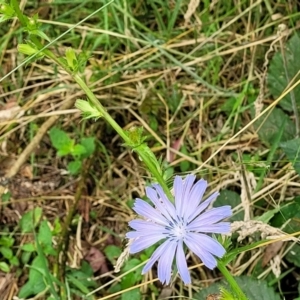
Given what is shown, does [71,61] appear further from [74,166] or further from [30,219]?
[30,219]

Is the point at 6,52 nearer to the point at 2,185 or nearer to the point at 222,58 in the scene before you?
the point at 2,185

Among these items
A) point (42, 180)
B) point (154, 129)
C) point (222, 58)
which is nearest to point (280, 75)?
point (222, 58)

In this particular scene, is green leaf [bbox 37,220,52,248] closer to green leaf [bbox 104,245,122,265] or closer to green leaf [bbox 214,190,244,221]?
green leaf [bbox 104,245,122,265]

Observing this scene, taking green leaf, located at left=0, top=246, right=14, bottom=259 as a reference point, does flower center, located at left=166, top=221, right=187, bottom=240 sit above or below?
above

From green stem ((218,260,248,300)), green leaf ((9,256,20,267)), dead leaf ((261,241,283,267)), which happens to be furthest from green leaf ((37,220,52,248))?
green stem ((218,260,248,300))

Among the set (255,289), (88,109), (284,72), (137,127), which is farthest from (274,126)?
(88,109)

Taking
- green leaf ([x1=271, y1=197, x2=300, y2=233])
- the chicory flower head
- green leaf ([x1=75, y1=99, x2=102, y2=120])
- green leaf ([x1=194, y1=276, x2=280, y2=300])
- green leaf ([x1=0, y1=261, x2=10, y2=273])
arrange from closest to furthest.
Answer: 1. the chicory flower head
2. green leaf ([x1=75, y1=99, x2=102, y2=120])
3. green leaf ([x1=194, y1=276, x2=280, y2=300])
4. green leaf ([x1=271, y1=197, x2=300, y2=233])
5. green leaf ([x1=0, y1=261, x2=10, y2=273])

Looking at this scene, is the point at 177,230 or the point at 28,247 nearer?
the point at 177,230
